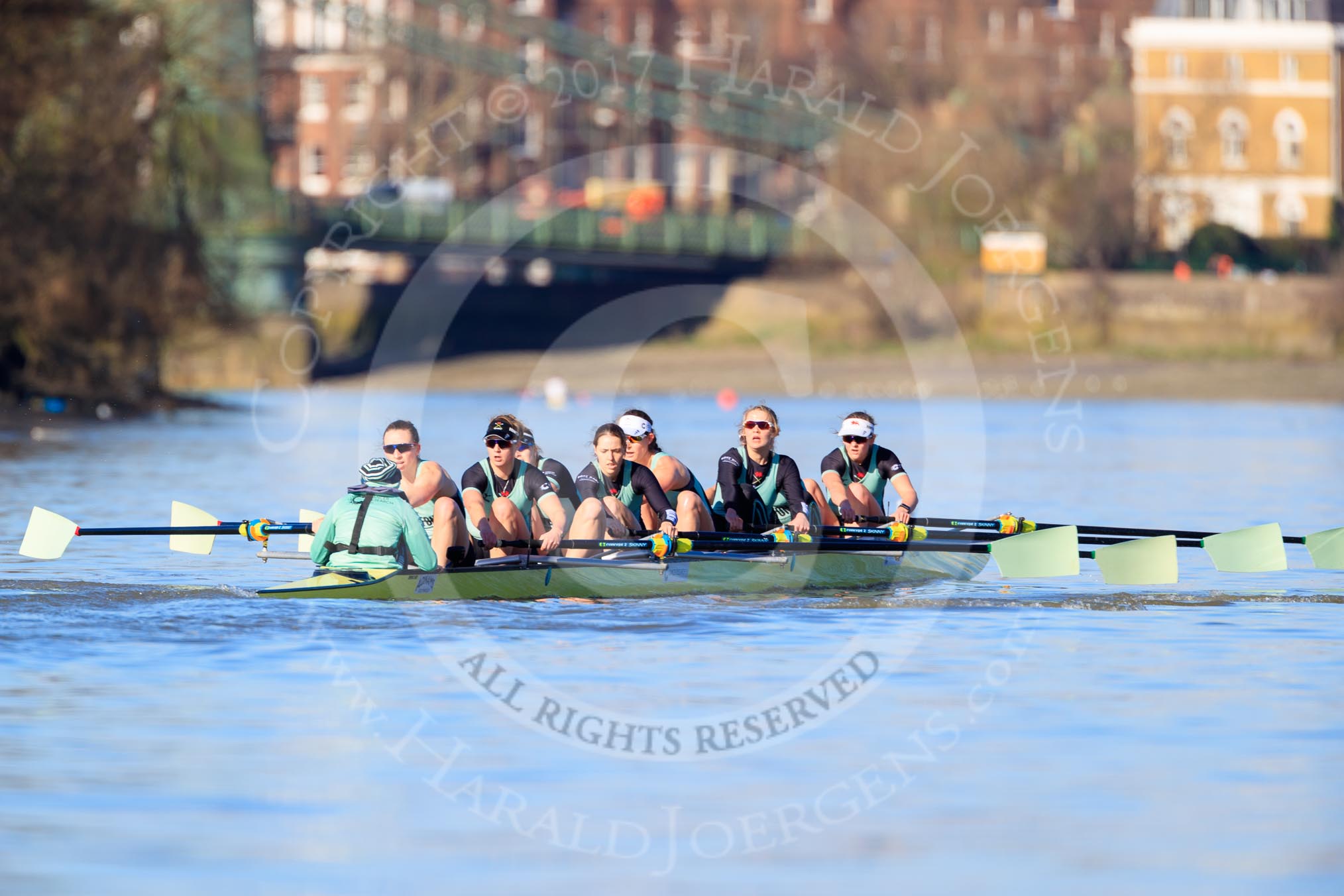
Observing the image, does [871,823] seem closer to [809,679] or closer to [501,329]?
[809,679]

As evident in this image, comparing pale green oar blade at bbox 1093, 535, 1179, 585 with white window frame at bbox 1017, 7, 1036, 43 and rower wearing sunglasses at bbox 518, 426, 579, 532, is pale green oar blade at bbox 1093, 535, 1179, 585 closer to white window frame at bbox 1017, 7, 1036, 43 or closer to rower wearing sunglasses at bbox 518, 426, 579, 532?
rower wearing sunglasses at bbox 518, 426, 579, 532

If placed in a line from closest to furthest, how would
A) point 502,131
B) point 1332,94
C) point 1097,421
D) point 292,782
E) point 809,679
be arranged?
point 292,782 < point 809,679 < point 1097,421 < point 1332,94 < point 502,131

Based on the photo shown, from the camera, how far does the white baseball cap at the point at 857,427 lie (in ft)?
61.7

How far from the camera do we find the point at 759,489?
18.0 m

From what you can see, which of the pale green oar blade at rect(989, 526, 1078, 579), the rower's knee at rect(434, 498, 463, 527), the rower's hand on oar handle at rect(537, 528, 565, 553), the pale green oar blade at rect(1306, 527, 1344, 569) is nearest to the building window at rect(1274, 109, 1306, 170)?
the pale green oar blade at rect(1306, 527, 1344, 569)

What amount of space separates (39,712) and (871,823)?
4941 mm

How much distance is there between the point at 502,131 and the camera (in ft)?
325

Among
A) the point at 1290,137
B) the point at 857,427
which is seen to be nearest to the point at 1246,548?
the point at 857,427

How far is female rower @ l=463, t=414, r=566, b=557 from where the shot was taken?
16.3 metres

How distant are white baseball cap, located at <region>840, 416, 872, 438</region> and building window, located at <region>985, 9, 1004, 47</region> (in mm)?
89724

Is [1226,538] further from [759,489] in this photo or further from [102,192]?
[102,192]

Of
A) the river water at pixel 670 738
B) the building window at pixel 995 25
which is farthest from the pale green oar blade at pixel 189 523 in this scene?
the building window at pixel 995 25

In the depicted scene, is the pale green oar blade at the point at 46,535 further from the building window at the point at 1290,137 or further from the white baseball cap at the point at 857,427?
the building window at the point at 1290,137

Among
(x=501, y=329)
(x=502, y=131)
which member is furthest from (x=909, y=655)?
(x=502, y=131)
